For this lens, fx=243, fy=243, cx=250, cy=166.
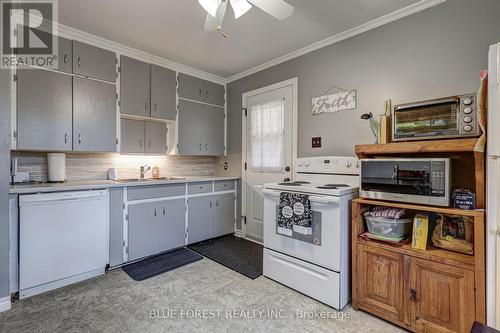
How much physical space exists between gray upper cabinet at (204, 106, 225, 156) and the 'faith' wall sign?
167 cm

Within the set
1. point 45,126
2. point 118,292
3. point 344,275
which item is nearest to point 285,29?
point 344,275

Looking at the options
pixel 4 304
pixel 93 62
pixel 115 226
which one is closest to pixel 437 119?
pixel 115 226

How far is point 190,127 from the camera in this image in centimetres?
363

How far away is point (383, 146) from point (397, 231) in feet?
2.18

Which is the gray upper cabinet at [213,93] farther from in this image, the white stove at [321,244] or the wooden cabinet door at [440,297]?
the wooden cabinet door at [440,297]

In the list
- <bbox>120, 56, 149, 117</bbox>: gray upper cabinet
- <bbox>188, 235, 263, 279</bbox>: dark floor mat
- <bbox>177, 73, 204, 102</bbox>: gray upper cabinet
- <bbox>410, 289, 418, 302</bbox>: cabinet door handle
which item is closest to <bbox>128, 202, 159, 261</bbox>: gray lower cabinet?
<bbox>188, 235, 263, 279</bbox>: dark floor mat

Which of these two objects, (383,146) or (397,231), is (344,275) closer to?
(397,231)

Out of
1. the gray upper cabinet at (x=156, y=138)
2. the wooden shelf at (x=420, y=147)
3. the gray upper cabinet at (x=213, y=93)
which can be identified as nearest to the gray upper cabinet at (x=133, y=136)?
the gray upper cabinet at (x=156, y=138)

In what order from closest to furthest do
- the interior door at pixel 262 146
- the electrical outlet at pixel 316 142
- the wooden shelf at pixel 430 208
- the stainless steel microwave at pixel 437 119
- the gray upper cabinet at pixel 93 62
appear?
the wooden shelf at pixel 430 208, the stainless steel microwave at pixel 437 119, the gray upper cabinet at pixel 93 62, the electrical outlet at pixel 316 142, the interior door at pixel 262 146

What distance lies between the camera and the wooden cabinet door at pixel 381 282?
1772 millimetres

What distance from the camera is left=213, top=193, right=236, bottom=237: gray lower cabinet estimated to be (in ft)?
12.0

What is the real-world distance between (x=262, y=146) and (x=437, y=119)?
2091mm

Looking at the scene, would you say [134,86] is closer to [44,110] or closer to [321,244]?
[44,110]

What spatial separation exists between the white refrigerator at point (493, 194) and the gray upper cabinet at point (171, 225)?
2917 millimetres
